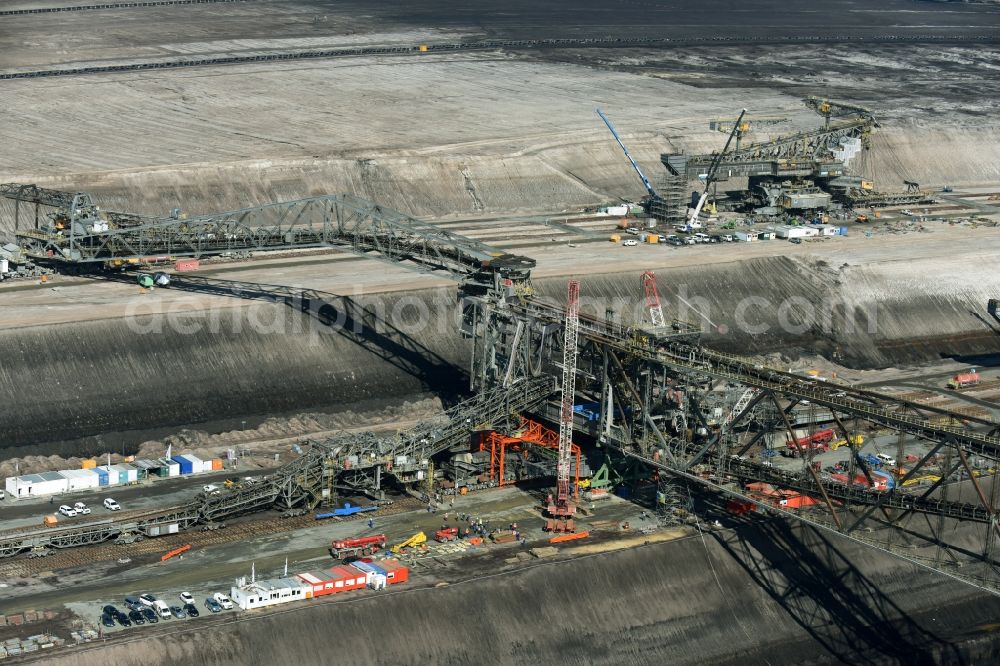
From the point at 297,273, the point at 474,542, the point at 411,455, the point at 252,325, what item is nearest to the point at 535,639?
the point at 474,542

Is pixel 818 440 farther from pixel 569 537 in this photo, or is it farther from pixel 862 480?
pixel 569 537

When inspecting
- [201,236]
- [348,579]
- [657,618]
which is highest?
[201,236]

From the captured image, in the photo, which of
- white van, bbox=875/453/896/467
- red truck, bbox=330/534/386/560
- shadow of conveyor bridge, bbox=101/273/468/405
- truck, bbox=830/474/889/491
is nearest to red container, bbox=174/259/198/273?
shadow of conveyor bridge, bbox=101/273/468/405

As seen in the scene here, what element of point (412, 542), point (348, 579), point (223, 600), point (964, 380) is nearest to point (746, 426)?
point (412, 542)

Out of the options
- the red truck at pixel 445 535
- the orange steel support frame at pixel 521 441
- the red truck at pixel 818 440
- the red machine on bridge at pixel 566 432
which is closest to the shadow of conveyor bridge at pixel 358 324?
the orange steel support frame at pixel 521 441

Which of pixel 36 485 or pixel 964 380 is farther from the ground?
pixel 964 380

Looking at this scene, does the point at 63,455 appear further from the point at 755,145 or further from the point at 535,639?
the point at 755,145
